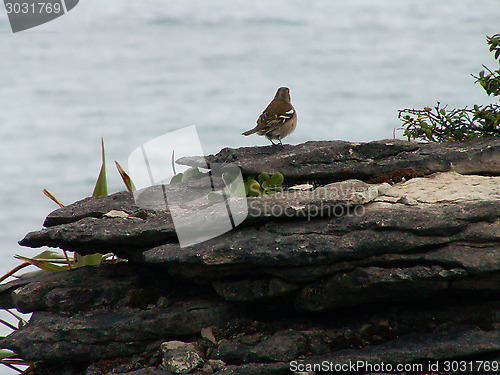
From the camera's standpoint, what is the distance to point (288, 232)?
5121 millimetres

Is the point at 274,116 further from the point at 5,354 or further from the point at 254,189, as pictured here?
the point at 5,354

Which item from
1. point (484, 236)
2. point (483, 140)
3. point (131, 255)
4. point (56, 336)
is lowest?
point (56, 336)

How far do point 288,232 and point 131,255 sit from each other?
1751 mm

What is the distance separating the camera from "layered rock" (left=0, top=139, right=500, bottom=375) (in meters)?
4.84

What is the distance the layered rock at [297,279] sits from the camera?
4.84 metres

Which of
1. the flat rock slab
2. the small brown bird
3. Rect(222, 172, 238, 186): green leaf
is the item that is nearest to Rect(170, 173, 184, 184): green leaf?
the flat rock slab

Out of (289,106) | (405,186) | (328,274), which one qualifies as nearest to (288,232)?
(328,274)

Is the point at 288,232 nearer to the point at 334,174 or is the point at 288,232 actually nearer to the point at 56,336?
the point at 334,174

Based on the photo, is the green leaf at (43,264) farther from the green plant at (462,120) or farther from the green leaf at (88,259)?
the green plant at (462,120)

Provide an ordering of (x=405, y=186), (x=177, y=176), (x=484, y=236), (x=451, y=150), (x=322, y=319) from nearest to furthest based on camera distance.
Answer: (x=484, y=236) < (x=322, y=319) < (x=405, y=186) < (x=451, y=150) < (x=177, y=176)

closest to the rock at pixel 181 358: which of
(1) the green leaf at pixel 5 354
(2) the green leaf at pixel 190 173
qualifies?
(2) the green leaf at pixel 190 173

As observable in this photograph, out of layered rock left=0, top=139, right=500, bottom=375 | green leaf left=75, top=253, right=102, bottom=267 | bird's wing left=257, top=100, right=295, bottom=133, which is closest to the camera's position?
layered rock left=0, top=139, right=500, bottom=375

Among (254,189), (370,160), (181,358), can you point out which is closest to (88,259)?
(254,189)

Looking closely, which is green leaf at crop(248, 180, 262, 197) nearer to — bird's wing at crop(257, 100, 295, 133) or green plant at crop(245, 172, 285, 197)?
green plant at crop(245, 172, 285, 197)
